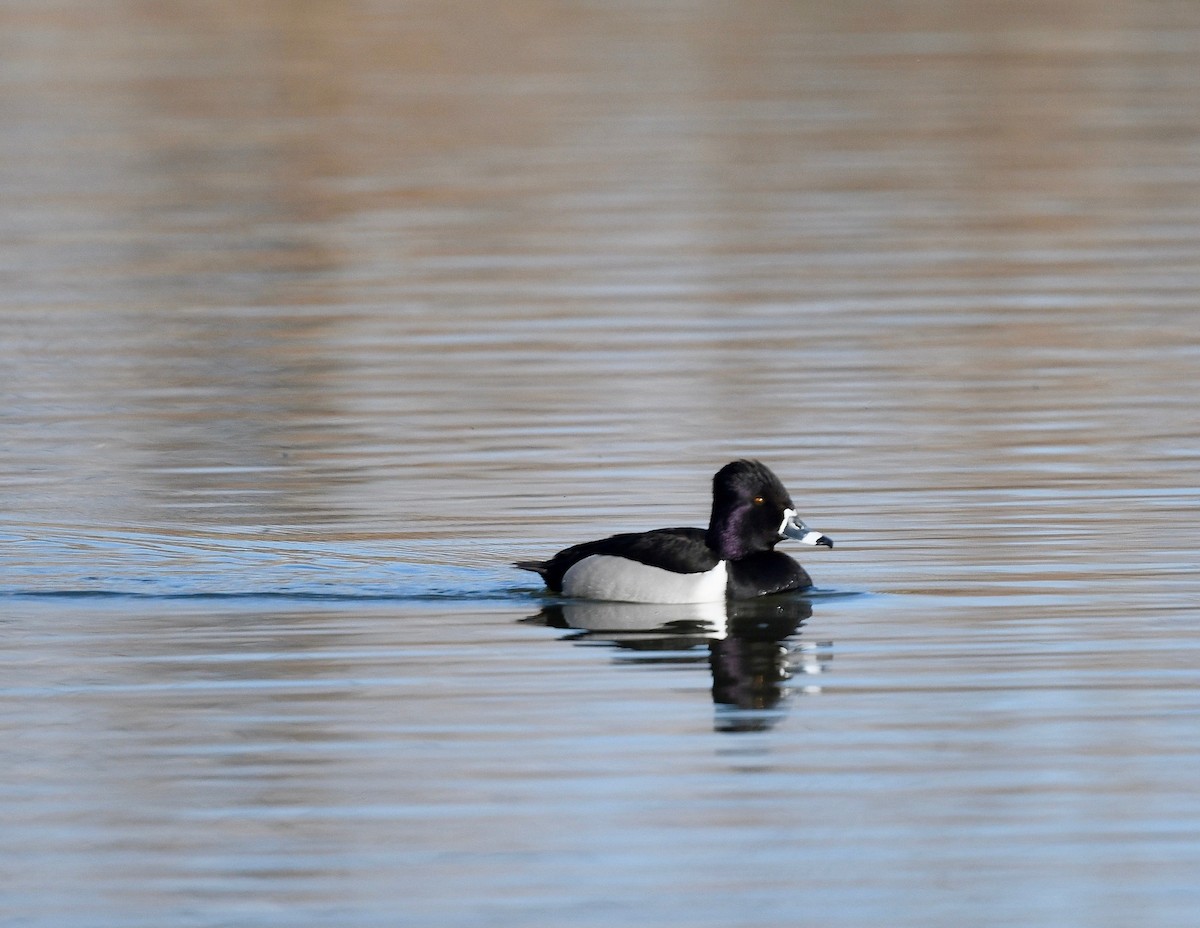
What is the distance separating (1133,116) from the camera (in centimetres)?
3331

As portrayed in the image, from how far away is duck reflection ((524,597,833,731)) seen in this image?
10266 mm

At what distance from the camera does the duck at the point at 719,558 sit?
12.1m

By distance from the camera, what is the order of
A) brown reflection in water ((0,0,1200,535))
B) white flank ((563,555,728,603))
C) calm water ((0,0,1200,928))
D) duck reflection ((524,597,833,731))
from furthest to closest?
brown reflection in water ((0,0,1200,535)) → white flank ((563,555,728,603)) → duck reflection ((524,597,833,731)) → calm water ((0,0,1200,928))

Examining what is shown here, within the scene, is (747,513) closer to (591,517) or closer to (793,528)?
(793,528)

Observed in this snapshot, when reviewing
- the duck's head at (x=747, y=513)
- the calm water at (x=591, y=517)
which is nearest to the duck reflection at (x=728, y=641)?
the calm water at (x=591, y=517)

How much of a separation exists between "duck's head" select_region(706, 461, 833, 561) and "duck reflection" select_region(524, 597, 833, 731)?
0.29 m

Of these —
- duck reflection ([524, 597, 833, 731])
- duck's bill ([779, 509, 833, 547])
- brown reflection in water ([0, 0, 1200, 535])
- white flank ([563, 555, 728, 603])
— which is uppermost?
brown reflection in water ([0, 0, 1200, 535])

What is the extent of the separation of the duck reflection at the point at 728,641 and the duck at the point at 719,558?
78 millimetres

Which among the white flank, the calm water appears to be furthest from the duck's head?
the calm water

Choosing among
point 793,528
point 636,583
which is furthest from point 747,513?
point 636,583

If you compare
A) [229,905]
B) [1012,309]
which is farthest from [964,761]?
[1012,309]

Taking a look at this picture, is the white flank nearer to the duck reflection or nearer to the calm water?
the duck reflection

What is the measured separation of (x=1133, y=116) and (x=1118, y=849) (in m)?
26.4

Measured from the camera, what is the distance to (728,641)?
11523mm
